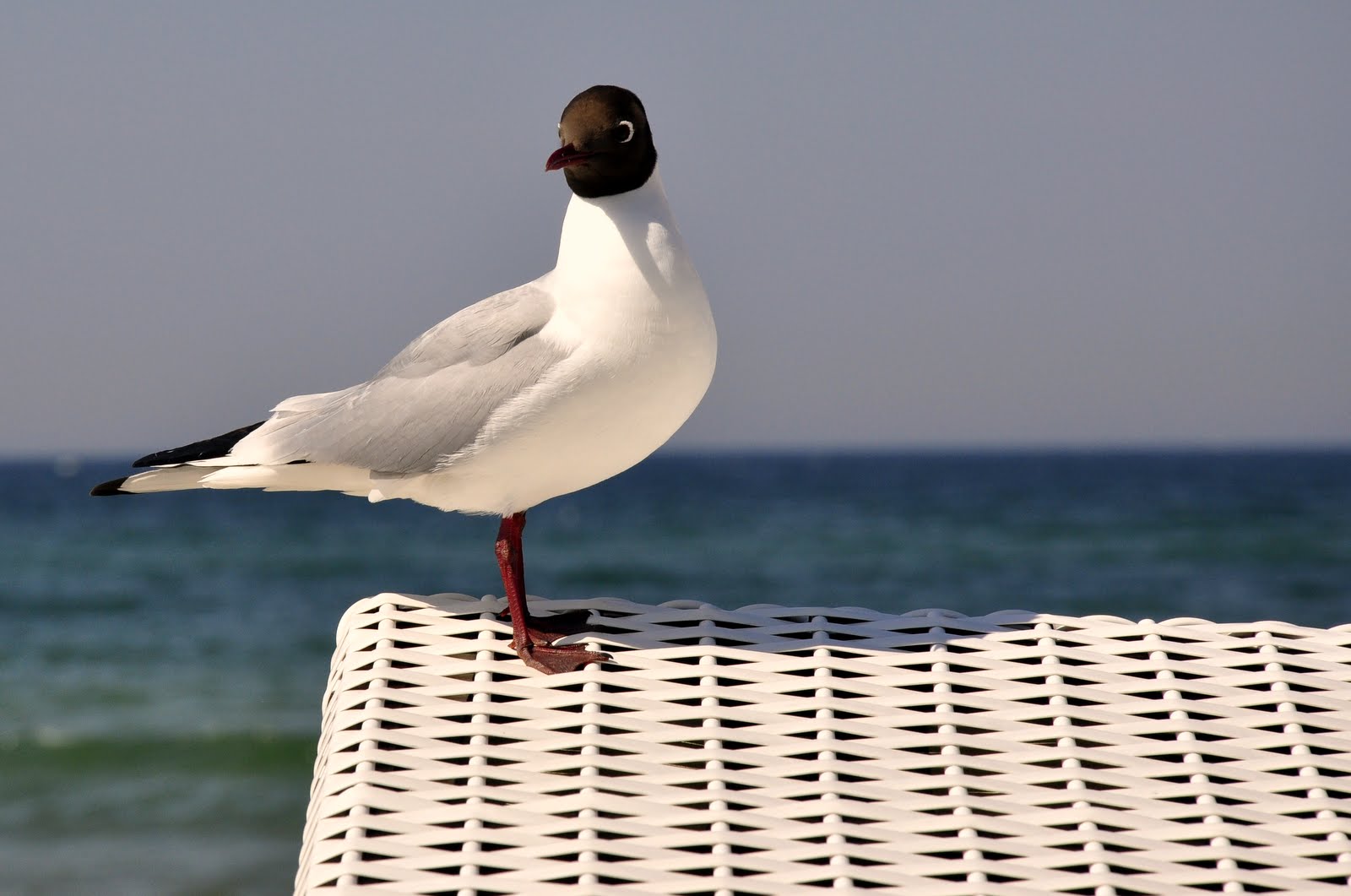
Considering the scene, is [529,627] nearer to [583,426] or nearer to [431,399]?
[583,426]

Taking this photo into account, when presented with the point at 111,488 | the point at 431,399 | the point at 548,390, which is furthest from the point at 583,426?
the point at 111,488

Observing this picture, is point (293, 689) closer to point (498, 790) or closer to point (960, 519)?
point (498, 790)

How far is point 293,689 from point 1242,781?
24.8 feet

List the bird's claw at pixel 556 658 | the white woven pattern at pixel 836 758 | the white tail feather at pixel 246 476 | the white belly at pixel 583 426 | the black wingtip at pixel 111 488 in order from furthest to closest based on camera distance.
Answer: the white tail feather at pixel 246 476
the black wingtip at pixel 111 488
the white belly at pixel 583 426
the bird's claw at pixel 556 658
the white woven pattern at pixel 836 758

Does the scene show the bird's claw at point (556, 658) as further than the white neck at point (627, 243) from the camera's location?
No

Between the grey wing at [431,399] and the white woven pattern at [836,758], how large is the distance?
305 millimetres

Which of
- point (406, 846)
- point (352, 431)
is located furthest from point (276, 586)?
point (406, 846)

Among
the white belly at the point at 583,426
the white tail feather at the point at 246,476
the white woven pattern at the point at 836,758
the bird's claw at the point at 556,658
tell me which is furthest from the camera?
the white tail feather at the point at 246,476

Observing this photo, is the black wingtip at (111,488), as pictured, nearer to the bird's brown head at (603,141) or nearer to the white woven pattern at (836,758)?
the white woven pattern at (836,758)

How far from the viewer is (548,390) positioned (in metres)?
2.11

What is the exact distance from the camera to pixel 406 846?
4.97ft

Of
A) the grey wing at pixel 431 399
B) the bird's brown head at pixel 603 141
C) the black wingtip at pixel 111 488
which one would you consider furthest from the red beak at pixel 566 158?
the black wingtip at pixel 111 488

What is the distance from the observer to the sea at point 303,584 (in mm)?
5977

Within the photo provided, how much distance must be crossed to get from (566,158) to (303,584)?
11.6 metres
